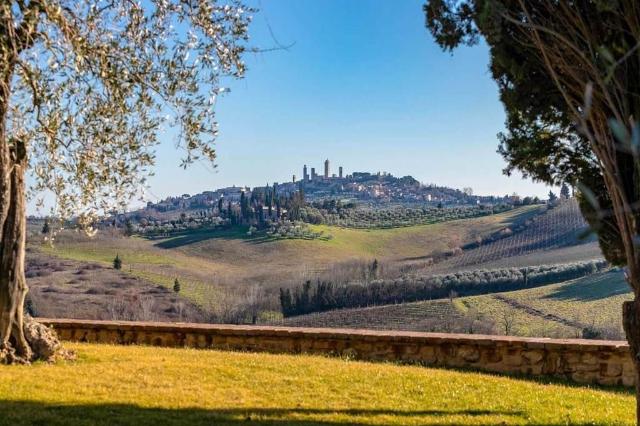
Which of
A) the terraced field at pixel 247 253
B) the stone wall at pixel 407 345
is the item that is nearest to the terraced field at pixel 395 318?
the terraced field at pixel 247 253

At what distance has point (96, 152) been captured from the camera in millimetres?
10102

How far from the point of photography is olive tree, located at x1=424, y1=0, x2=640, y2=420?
15.8 ft

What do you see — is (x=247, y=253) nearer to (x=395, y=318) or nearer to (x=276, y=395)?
(x=395, y=318)

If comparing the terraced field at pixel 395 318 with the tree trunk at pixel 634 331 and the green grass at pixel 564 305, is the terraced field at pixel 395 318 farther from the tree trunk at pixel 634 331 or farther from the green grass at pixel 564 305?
the tree trunk at pixel 634 331

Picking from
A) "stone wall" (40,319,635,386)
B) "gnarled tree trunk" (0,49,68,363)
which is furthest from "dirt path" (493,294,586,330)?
"gnarled tree trunk" (0,49,68,363)

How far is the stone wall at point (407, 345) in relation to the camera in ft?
32.8

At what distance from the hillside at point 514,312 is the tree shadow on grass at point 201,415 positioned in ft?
102

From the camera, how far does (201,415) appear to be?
6.58 metres

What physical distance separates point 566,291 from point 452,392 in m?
46.6

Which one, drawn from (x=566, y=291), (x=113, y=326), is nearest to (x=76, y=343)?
(x=113, y=326)

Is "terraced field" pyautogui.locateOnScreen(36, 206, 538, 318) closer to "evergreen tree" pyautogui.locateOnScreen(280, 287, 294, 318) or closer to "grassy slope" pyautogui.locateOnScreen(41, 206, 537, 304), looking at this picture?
"grassy slope" pyautogui.locateOnScreen(41, 206, 537, 304)

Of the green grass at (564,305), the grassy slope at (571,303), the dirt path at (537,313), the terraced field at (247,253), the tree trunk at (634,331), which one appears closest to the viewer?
the tree trunk at (634,331)

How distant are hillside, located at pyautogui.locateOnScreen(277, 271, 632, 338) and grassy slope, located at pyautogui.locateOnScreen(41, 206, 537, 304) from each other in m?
20.6

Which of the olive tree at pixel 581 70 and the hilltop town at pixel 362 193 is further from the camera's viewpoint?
the hilltop town at pixel 362 193
